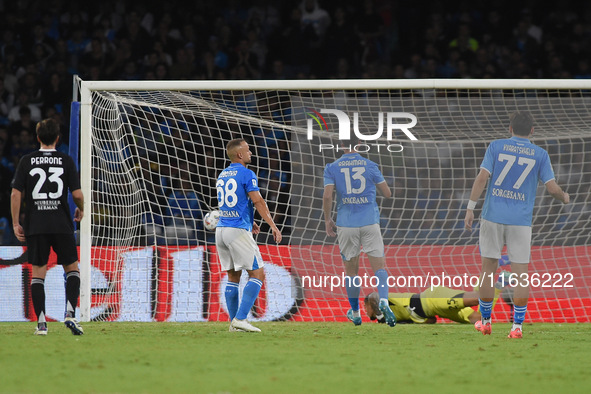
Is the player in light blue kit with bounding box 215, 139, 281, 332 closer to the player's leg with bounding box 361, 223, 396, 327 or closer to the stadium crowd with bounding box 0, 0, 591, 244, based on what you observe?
the player's leg with bounding box 361, 223, 396, 327

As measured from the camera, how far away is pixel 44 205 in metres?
6.78

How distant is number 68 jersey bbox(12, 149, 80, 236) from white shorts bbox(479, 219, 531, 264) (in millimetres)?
3547

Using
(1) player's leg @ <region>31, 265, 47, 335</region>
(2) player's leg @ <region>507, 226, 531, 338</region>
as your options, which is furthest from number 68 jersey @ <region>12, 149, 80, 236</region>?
(2) player's leg @ <region>507, 226, 531, 338</region>

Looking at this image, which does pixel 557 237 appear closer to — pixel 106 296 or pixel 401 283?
pixel 401 283

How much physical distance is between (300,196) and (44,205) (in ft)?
11.8

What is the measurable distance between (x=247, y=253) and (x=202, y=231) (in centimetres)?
248

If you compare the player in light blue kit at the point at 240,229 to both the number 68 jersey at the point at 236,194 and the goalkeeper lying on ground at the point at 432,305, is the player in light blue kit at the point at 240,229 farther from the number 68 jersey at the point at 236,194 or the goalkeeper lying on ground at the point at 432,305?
the goalkeeper lying on ground at the point at 432,305

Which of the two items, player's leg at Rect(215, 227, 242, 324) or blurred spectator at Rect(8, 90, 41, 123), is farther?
blurred spectator at Rect(8, 90, 41, 123)

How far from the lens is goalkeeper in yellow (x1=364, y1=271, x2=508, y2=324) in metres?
8.84

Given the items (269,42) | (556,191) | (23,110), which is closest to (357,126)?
(556,191)

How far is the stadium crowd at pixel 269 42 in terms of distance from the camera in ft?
43.4

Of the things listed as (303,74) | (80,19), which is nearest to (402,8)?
(303,74)

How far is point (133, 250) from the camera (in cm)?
922

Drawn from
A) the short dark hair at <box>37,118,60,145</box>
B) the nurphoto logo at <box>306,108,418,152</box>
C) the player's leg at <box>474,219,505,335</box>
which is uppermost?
the nurphoto logo at <box>306,108,418,152</box>
